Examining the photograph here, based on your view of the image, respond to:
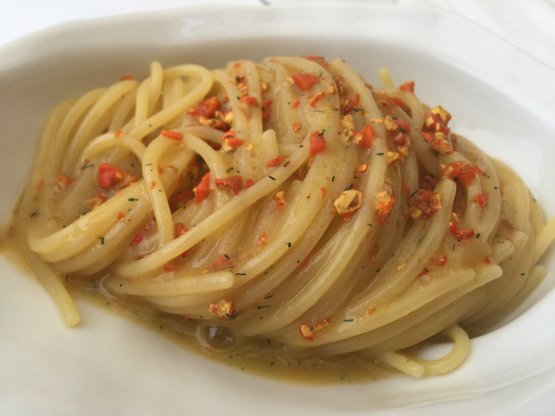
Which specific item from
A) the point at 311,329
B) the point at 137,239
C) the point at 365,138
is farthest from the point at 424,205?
the point at 137,239

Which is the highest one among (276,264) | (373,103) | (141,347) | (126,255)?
(373,103)

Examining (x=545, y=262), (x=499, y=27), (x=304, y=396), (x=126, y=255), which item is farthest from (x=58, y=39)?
(x=499, y=27)

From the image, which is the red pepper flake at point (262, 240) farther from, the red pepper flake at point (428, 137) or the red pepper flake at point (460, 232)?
the red pepper flake at point (428, 137)

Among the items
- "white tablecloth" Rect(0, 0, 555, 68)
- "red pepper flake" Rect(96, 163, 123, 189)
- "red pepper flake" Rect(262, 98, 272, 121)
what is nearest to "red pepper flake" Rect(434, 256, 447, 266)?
"red pepper flake" Rect(262, 98, 272, 121)

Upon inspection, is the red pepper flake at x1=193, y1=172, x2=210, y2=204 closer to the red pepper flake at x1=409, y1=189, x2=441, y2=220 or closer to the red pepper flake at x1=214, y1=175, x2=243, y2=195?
the red pepper flake at x1=214, y1=175, x2=243, y2=195

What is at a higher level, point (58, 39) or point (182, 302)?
point (58, 39)

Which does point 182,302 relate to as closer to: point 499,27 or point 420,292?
point 420,292

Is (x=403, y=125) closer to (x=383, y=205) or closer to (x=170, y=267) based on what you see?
(x=383, y=205)

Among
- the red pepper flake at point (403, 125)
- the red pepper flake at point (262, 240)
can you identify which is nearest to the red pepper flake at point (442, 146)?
the red pepper flake at point (403, 125)
